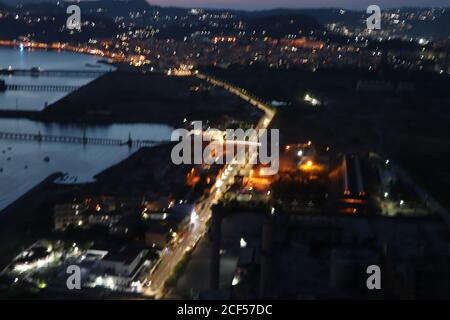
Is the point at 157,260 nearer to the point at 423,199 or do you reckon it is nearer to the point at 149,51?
the point at 423,199

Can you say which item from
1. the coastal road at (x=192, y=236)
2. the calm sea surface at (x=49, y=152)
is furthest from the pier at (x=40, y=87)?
the coastal road at (x=192, y=236)

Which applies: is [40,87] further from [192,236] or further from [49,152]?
[192,236]

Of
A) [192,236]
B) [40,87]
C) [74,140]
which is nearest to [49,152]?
[74,140]

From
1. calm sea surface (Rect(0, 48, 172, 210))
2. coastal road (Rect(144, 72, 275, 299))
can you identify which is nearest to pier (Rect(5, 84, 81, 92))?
calm sea surface (Rect(0, 48, 172, 210))

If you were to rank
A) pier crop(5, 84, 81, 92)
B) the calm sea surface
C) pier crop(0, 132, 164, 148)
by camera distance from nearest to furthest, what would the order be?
1. the calm sea surface
2. pier crop(0, 132, 164, 148)
3. pier crop(5, 84, 81, 92)

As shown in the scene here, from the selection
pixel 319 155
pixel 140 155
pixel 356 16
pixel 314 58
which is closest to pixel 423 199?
pixel 319 155

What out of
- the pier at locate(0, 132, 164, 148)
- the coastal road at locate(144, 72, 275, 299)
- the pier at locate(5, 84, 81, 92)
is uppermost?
the pier at locate(5, 84, 81, 92)

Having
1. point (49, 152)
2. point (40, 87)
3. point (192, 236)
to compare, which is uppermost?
point (40, 87)

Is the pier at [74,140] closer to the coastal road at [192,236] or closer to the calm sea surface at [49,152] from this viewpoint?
the calm sea surface at [49,152]

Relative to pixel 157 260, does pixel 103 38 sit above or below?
above

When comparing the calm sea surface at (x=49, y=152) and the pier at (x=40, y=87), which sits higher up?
the pier at (x=40, y=87)

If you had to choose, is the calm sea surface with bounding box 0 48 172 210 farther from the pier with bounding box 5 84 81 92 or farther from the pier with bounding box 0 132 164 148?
the pier with bounding box 5 84 81 92
